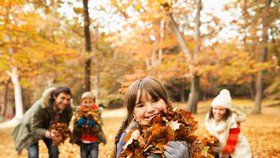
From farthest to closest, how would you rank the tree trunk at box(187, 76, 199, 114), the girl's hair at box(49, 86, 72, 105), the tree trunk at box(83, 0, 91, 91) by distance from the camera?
the tree trunk at box(187, 76, 199, 114) < the tree trunk at box(83, 0, 91, 91) < the girl's hair at box(49, 86, 72, 105)

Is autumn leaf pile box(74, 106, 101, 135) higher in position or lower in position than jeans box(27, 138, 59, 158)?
higher

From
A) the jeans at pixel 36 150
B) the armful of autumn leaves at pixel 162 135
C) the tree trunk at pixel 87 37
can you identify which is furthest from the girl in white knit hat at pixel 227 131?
the tree trunk at pixel 87 37

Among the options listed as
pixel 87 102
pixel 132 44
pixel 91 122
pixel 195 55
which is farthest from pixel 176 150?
pixel 132 44

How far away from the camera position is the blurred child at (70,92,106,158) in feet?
20.9

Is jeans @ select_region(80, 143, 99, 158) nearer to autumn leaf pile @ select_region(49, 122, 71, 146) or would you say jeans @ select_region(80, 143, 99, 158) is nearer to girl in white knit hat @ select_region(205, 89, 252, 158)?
autumn leaf pile @ select_region(49, 122, 71, 146)

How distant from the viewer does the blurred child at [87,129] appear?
6.36 m

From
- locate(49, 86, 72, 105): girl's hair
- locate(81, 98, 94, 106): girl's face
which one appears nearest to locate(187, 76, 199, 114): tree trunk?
locate(81, 98, 94, 106): girl's face

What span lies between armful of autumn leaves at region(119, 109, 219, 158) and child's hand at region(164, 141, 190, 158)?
30mm

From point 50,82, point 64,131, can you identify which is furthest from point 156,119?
point 50,82

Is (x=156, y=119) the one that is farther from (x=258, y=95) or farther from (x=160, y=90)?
(x=258, y=95)

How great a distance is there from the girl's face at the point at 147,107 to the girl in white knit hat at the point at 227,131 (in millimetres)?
3277

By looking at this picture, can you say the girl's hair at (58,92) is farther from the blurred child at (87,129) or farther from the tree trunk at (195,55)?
the tree trunk at (195,55)

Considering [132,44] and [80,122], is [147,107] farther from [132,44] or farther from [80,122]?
[132,44]

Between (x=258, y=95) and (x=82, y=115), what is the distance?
19.2 metres
